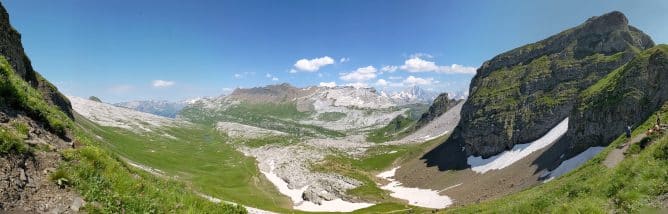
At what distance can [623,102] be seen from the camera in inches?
3369

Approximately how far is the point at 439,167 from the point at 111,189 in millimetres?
156946

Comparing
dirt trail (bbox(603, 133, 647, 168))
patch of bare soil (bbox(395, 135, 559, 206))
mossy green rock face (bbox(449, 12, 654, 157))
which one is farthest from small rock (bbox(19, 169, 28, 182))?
mossy green rock face (bbox(449, 12, 654, 157))

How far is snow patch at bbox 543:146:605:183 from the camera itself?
83.7m

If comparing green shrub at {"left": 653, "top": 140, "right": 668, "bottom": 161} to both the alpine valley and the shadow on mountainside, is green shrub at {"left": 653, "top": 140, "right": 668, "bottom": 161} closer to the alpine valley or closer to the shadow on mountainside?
the alpine valley

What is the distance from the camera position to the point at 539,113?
137m

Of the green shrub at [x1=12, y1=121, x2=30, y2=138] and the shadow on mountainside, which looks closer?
the green shrub at [x1=12, y1=121, x2=30, y2=138]

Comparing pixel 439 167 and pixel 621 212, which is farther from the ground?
pixel 621 212

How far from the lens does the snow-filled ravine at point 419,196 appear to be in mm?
113262

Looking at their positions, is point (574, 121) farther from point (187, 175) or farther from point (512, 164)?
point (187, 175)

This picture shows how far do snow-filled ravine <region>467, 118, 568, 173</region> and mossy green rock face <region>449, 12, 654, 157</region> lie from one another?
13.5 ft

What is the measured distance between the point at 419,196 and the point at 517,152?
37.3 metres

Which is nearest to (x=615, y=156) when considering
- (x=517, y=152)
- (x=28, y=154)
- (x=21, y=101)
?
(x=28, y=154)

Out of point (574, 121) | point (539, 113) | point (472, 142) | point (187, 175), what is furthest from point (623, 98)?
point (187, 175)

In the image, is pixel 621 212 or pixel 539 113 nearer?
pixel 621 212
